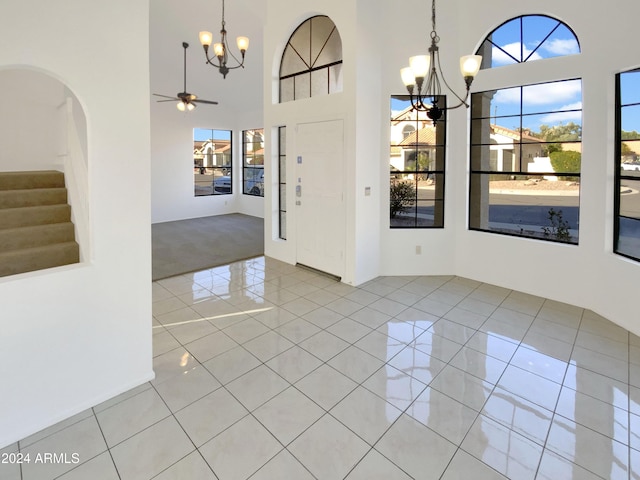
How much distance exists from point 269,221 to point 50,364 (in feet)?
13.1

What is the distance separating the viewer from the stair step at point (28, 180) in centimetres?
346

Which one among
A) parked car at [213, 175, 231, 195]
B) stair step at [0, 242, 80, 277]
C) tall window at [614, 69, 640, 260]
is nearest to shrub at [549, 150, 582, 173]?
tall window at [614, 69, 640, 260]

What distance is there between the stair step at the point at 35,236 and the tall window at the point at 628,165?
5.21m

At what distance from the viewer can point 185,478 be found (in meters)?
1.79

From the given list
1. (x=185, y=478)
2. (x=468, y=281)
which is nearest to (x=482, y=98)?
(x=468, y=281)

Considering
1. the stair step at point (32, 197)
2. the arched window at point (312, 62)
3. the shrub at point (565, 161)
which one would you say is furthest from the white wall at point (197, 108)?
the shrub at point (565, 161)

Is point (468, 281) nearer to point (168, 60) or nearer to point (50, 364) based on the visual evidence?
point (50, 364)

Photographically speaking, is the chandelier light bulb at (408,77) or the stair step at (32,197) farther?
the stair step at (32,197)

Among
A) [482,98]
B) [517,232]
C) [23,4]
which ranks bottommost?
[517,232]

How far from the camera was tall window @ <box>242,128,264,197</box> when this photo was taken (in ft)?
32.4

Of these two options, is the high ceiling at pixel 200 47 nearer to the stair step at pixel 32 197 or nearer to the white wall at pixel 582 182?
the white wall at pixel 582 182

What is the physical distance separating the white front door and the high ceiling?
230 centimetres

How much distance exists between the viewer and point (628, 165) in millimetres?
3533

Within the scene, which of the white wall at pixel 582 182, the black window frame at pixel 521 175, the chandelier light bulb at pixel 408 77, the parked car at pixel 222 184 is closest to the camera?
the chandelier light bulb at pixel 408 77
